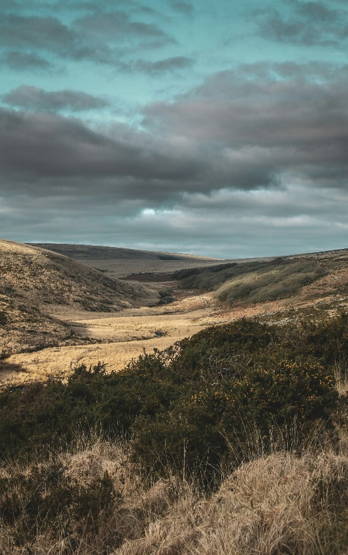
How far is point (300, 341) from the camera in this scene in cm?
1216

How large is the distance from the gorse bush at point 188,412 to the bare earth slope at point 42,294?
12.1 meters

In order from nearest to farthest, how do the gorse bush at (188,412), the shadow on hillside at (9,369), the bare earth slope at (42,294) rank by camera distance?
the gorse bush at (188,412) → the shadow on hillside at (9,369) → the bare earth slope at (42,294)

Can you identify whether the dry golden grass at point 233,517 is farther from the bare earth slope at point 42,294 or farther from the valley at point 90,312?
the bare earth slope at point 42,294

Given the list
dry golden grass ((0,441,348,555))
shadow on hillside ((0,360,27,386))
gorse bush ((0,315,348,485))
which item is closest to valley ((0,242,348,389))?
shadow on hillside ((0,360,27,386))

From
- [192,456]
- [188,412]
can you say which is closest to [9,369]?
[188,412]

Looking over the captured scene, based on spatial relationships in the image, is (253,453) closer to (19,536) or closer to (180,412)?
(180,412)

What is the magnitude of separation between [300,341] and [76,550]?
927 cm

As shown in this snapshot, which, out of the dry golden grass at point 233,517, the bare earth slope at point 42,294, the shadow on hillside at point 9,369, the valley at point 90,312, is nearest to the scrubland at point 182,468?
the dry golden grass at point 233,517

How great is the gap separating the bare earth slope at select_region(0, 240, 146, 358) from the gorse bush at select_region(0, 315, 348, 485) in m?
12.1

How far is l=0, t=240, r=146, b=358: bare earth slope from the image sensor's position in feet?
74.3

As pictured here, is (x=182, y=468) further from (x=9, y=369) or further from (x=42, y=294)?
(x=42, y=294)

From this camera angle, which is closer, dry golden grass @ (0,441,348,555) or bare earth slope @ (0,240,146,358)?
dry golden grass @ (0,441,348,555)

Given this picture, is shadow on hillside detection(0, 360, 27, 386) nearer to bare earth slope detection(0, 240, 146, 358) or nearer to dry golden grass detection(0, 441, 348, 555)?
bare earth slope detection(0, 240, 146, 358)

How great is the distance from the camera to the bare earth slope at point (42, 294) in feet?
74.3
